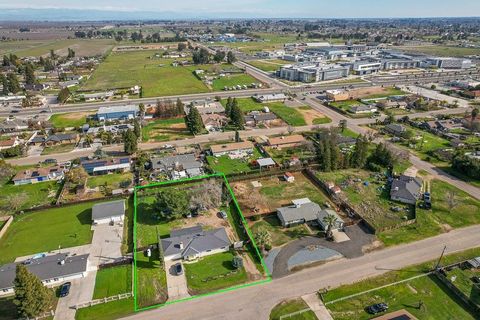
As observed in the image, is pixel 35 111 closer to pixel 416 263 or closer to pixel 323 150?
pixel 323 150

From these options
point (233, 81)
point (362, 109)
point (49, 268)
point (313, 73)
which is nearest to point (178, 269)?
point (49, 268)

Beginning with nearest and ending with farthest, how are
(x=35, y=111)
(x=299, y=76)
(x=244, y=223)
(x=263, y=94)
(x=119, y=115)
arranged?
(x=244, y=223) → (x=119, y=115) → (x=35, y=111) → (x=263, y=94) → (x=299, y=76)

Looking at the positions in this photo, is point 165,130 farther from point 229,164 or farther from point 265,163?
point 265,163

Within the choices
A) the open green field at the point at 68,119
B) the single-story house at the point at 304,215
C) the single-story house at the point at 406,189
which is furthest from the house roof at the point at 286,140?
the open green field at the point at 68,119

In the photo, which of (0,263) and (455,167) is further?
(455,167)

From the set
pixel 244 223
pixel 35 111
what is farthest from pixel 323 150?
pixel 35 111
